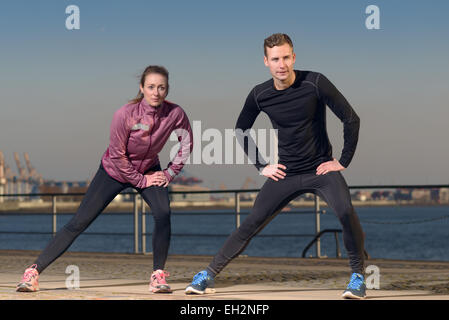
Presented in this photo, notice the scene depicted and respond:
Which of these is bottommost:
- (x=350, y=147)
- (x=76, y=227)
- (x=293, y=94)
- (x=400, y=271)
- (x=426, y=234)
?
(x=426, y=234)

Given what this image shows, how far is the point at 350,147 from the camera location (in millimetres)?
6043

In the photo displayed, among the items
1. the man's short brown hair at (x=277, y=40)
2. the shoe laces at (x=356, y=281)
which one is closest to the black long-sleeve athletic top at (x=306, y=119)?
the man's short brown hair at (x=277, y=40)

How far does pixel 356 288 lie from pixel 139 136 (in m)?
1.93

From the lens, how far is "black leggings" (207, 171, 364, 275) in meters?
5.89

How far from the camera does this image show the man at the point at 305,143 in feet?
19.4

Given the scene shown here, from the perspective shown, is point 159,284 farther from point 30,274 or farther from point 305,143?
point 305,143

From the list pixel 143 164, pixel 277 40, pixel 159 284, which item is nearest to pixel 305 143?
pixel 277 40

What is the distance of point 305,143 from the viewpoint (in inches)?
234

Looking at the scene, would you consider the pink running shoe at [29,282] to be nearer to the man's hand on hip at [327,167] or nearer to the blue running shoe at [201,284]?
the blue running shoe at [201,284]
